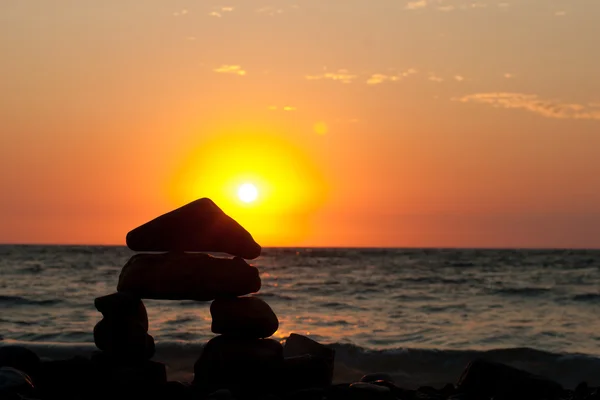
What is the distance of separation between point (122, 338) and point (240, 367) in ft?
6.34

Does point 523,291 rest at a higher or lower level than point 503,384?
higher

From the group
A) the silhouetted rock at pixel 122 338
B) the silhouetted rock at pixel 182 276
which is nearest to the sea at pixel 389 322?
the silhouetted rock at pixel 122 338

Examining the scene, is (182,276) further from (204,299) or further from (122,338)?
(122,338)

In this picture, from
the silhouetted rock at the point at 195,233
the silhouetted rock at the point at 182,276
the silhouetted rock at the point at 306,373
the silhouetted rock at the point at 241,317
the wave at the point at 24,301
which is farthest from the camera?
the wave at the point at 24,301

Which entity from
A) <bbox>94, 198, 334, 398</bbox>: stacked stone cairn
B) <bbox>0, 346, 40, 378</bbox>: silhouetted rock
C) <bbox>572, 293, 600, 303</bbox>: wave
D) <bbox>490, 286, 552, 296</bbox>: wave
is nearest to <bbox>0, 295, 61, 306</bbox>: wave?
<bbox>0, 346, 40, 378</bbox>: silhouetted rock

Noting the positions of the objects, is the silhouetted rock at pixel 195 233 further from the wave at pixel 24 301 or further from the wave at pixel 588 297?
the wave at pixel 588 297

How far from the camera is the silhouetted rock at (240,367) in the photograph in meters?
12.5

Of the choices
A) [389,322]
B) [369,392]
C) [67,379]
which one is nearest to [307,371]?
[369,392]

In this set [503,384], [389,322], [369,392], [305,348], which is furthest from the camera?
[389,322]

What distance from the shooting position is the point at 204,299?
39.7ft

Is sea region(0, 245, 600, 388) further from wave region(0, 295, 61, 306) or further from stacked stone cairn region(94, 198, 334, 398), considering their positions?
stacked stone cairn region(94, 198, 334, 398)

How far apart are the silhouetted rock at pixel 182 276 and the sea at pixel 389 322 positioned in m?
4.69

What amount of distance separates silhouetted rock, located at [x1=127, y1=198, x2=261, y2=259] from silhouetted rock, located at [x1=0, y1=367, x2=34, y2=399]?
241cm

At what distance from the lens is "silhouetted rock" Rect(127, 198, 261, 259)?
1187 cm
